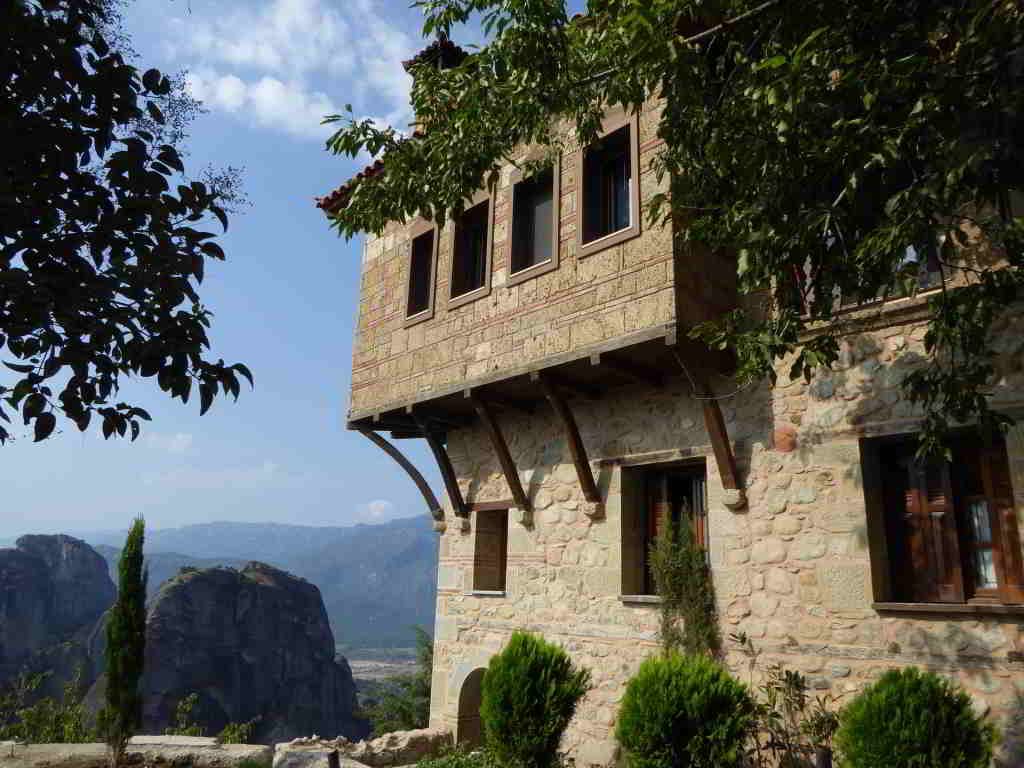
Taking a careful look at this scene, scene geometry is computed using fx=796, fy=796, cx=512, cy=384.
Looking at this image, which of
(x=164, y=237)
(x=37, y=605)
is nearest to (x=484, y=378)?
(x=164, y=237)

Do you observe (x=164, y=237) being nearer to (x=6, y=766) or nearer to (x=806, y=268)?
(x=806, y=268)

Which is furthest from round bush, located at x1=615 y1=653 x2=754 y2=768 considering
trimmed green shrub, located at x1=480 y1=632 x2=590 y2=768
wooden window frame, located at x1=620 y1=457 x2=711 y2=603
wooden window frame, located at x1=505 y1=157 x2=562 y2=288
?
wooden window frame, located at x1=505 y1=157 x2=562 y2=288

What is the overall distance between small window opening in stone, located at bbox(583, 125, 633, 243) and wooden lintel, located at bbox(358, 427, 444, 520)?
3935mm

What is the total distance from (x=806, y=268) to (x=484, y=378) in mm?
3510

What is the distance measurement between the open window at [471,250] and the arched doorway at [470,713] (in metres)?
4.68

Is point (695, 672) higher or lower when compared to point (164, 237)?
lower

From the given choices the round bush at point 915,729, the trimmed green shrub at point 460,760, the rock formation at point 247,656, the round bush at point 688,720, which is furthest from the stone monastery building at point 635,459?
the rock formation at point 247,656

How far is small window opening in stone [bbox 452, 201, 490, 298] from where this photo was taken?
397 inches

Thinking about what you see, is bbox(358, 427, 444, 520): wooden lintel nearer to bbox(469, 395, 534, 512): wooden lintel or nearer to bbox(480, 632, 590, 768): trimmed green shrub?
bbox(469, 395, 534, 512): wooden lintel

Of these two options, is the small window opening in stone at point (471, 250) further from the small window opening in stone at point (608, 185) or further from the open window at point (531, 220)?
the small window opening in stone at point (608, 185)

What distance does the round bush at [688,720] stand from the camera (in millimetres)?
6328

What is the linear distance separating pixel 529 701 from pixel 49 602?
237 ft

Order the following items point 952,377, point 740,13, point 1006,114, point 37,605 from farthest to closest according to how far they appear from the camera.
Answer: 1. point 37,605
2. point 740,13
3. point 952,377
4. point 1006,114

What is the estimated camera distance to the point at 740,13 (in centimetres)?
584
